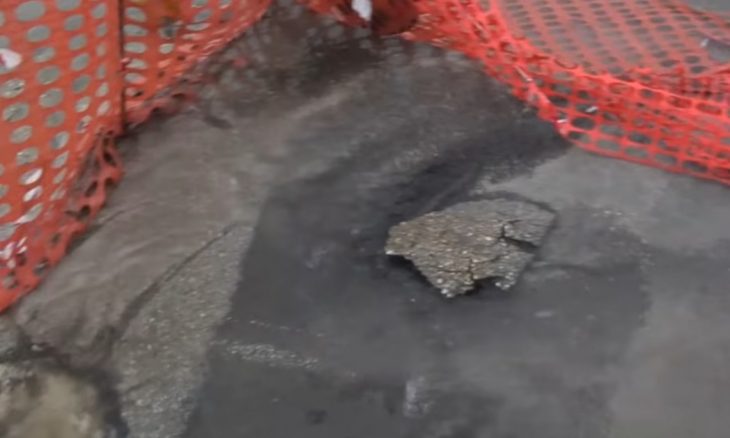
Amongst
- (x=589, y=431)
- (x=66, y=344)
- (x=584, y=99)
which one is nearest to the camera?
(x=589, y=431)

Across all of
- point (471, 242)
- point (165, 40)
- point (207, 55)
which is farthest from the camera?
point (207, 55)

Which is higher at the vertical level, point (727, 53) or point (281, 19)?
point (281, 19)

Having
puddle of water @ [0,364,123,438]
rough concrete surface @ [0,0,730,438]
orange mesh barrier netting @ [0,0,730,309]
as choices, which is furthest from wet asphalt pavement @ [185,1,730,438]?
puddle of water @ [0,364,123,438]

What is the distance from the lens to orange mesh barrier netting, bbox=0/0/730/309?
238cm

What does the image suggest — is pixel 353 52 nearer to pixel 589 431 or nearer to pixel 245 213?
pixel 245 213

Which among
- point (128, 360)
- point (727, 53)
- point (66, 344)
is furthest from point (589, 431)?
point (727, 53)

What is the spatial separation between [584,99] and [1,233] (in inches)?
66.7

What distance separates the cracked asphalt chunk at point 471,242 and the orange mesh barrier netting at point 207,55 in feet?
1.45

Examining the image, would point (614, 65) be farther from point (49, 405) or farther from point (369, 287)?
point (49, 405)

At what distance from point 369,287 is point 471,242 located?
29 centimetres

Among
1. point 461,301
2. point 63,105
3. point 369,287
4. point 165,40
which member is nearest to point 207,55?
point 165,40

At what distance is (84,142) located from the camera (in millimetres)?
2633

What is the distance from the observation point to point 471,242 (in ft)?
8.43

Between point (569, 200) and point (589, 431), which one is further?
point (569, 200)
